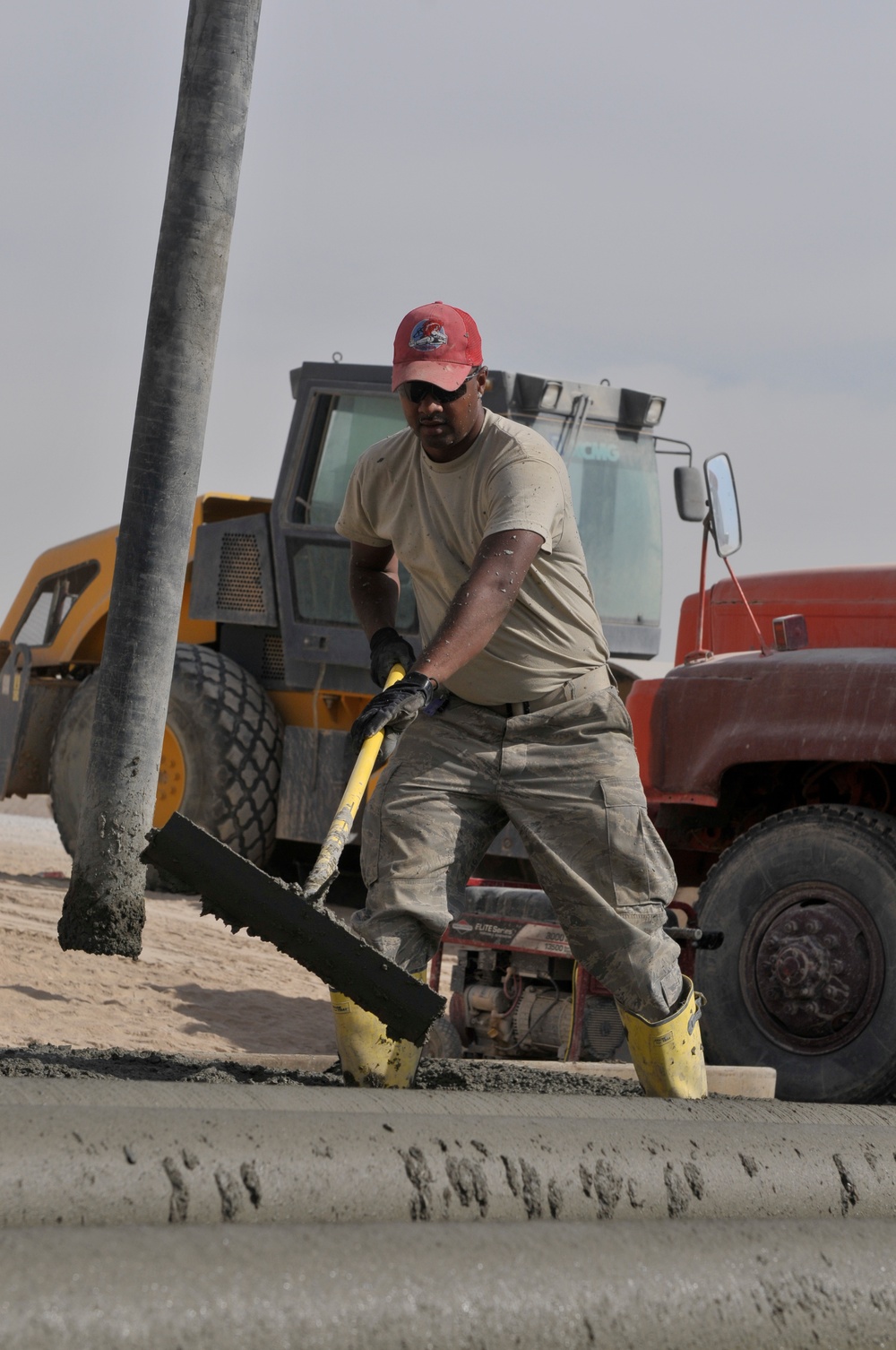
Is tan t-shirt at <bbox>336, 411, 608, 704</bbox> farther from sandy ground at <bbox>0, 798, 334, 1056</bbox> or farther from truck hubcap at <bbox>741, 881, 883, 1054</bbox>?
truck hubcap at <bbox>741, 881, 883, 1054</bbox>

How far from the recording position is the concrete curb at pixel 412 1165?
91.0 inches

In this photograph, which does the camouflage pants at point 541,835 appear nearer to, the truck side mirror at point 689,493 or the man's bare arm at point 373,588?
the man's bare arm at point 373,588

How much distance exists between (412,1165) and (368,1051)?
987mm

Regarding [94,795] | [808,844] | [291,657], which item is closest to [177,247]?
[94,795]

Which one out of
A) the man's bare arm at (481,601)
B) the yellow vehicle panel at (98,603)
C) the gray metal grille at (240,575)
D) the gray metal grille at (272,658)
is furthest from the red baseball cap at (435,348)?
the yellow vehicle panel at (98,603)

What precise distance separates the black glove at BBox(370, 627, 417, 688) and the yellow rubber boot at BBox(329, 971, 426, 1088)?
32.0 inches

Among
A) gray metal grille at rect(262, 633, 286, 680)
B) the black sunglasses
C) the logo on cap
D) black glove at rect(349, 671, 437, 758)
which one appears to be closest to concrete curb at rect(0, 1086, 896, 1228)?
black glove at rect(349, 671, 437, 758)

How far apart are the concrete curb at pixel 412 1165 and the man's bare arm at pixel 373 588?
144 centimetres

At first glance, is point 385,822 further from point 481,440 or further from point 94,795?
point 94,795

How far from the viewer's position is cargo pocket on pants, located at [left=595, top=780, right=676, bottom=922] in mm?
3662

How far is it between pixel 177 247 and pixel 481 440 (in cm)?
306

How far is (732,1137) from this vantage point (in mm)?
3004

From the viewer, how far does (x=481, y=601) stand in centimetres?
349

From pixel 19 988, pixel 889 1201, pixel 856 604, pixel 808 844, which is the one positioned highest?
pixel 856 604
